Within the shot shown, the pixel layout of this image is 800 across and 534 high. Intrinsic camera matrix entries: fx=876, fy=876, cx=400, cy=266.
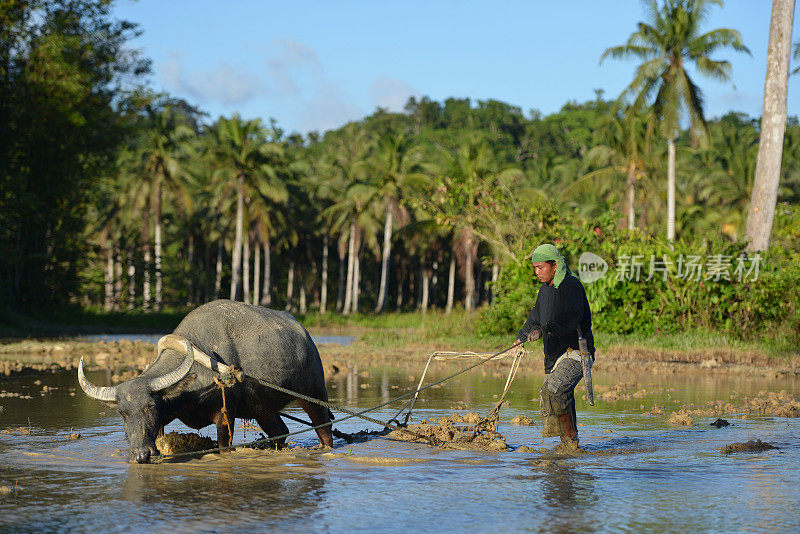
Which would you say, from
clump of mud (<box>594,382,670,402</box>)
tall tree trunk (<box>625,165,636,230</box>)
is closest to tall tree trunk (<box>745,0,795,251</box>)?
clump of mud (<box>594,382,670,402</box>)

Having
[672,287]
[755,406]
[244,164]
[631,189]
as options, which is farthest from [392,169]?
[755,406]

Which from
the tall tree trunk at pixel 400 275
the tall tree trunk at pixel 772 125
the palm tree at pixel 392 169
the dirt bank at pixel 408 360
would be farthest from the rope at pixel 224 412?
the tall tree trunk at pixel 400 275

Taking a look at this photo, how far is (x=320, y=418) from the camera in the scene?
8.21 meters

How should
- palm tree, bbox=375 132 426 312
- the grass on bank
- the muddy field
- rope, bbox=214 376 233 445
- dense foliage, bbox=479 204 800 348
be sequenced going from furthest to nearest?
palm tree, bbox=375 132 426 312 → dense foliage, bbox=479 204 800 348 → the grass on bank → the muddy field → rope, bbox=214 376 233 445

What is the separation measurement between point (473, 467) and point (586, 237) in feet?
49.3

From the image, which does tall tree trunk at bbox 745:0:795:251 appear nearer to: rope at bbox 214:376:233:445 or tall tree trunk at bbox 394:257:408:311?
rope at bbox 214:376:233:445

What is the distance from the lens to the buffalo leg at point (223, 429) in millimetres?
7402

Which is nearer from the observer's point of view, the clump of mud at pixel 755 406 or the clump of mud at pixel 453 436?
the clump of mud at pixel 453 436

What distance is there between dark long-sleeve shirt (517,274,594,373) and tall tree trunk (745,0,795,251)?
46.5 feet

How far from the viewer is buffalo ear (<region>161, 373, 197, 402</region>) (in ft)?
23.2

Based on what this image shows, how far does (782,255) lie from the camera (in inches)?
816

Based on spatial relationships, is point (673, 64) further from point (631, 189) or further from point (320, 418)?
point (320, 418)

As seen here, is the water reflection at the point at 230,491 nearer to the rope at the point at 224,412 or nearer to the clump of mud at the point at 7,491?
the rope at the point at 224,412

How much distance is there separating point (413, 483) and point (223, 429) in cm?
185
